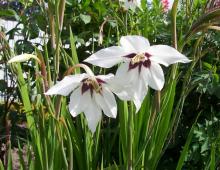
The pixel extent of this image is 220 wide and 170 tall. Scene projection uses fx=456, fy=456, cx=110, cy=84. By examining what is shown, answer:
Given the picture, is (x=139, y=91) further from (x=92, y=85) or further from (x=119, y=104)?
(x=119, y=104)

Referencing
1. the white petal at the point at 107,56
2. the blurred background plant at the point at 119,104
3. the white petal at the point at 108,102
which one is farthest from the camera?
the blurred background plant at the point at 119,104

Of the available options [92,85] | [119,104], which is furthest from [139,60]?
[119,104]

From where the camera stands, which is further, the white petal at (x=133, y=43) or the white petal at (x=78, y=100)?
the white petal at (x=78, y=100)

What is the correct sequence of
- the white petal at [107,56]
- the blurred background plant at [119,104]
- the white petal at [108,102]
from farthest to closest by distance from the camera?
1. the blurred background plant at [119,104]
2. the white petal at [108,102]
3. the white petal at [107,56]

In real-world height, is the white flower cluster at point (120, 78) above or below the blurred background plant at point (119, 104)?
above

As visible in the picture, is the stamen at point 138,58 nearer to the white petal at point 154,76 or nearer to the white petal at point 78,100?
the white petal at point 154,76

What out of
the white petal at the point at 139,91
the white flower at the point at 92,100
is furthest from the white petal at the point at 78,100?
the white petal at the point at 139,91

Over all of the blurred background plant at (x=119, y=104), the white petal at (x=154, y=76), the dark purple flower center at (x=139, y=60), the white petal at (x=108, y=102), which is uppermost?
the dark purple flower center at (x=139, y=60)

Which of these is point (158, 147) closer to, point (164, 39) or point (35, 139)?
point (35, 139)
